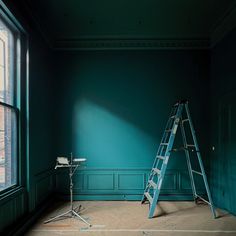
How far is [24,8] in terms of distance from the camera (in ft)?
10.8

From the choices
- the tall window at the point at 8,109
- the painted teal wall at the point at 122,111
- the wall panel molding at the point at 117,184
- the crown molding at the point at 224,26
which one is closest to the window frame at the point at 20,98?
the tall window at the point at 8,109

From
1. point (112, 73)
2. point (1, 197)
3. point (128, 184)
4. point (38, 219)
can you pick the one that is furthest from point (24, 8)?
point (128, 184)

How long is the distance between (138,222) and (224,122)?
2.11 metres

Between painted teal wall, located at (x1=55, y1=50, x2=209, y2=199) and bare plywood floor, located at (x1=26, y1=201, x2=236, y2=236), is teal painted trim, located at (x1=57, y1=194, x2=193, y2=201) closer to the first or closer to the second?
painted teal wall, located at (x1=55, y1=50, x2=209, y2=199)

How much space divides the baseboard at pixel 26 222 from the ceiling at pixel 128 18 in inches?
115

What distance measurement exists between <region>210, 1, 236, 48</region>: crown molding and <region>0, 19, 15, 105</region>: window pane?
3.14m

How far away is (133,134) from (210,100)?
1.59 meters

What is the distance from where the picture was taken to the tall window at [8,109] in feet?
9.68

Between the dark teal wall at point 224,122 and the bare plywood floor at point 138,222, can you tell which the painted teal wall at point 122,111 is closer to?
the dark teal wall at point 224,122

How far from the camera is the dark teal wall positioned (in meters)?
→ 3.69

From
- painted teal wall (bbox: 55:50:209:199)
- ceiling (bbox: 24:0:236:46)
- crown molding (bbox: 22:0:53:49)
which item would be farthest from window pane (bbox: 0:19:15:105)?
painted teal wall (bbox: 55:50:209:199)

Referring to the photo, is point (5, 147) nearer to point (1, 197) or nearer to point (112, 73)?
point (1, 197)

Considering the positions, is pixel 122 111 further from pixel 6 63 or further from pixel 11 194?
pixel 11 194

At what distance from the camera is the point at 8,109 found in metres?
3.08
